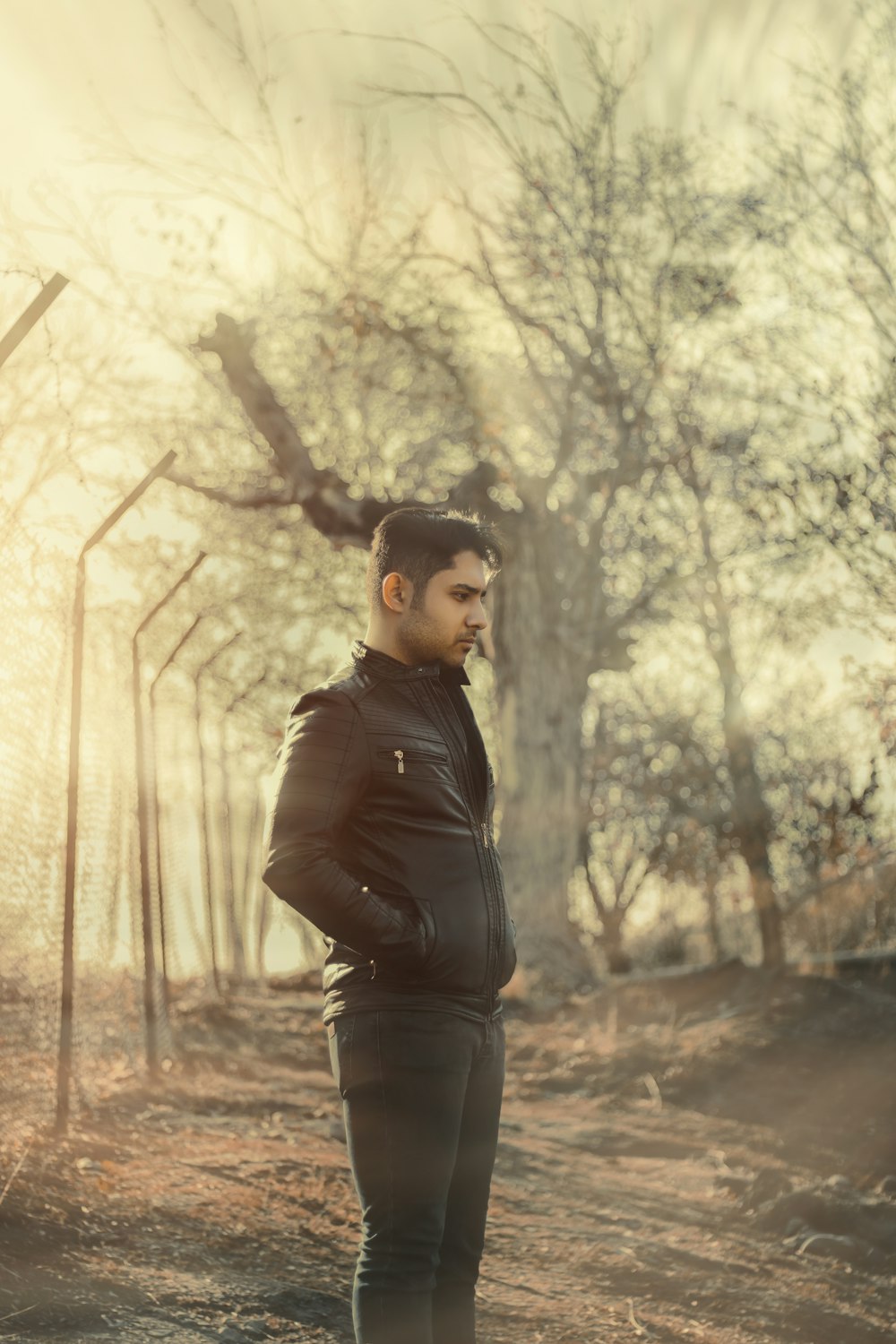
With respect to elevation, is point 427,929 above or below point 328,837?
below

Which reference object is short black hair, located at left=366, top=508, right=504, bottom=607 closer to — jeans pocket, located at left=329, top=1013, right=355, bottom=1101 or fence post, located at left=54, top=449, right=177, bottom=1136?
jeans pocket, located at left=329, top=1013, right=355, bottom=1101

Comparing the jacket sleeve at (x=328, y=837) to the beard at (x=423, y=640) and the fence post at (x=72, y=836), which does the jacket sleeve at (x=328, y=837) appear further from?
the fence post at (x=72, y=836)

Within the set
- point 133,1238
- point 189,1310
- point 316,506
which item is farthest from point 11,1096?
point 316,506

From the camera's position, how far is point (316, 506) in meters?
11.7

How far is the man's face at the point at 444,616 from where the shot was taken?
265 centimetres

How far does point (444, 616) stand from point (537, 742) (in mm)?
9581

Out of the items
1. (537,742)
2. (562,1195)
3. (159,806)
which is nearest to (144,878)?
(159,806)

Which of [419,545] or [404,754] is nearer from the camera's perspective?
[404,754]

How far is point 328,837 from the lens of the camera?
96.2 inches

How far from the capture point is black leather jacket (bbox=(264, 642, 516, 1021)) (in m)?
2.39

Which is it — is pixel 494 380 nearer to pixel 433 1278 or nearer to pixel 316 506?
pixel 316 506

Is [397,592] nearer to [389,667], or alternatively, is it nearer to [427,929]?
[389,667]

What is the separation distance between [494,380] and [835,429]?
224 inches

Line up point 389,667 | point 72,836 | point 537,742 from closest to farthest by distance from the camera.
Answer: point 389,667 < point 72,836 < point 537,742
